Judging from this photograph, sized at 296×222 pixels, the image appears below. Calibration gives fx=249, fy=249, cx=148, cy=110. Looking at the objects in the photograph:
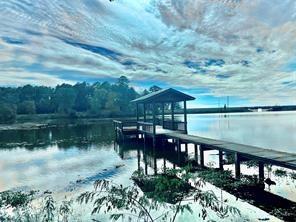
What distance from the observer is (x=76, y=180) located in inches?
412

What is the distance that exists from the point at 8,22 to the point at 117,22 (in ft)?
20.0

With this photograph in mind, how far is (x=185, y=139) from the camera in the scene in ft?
48.9

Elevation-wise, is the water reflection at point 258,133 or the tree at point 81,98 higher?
the tree at point 81,98

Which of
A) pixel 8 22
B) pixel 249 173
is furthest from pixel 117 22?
pixel 249 173

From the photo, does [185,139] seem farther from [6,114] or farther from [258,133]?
[6,114]

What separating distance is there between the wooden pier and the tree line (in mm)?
44881

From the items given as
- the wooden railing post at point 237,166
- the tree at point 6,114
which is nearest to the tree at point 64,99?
the tree at point 6,114

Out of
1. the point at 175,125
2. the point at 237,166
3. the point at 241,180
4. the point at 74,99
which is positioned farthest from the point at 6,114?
the point at 241,180

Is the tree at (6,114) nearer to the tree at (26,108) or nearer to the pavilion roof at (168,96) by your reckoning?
the tree at (26,108)

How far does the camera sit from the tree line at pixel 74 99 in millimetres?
67312

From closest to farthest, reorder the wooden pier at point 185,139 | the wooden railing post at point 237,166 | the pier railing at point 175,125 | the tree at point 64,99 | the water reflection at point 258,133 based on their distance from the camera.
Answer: the wooden pier at point 185,139 → the wooden railing post at point 237,166 → the pier railing at point 175,125 → the water reflection at point 258,133 → the tree at point 64,99

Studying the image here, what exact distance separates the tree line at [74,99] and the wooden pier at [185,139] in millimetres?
44881

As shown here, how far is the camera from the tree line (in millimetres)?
67312

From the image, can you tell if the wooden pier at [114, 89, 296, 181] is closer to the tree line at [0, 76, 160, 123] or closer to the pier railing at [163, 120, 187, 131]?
the pier railing at [163, 120, 187, 131]
